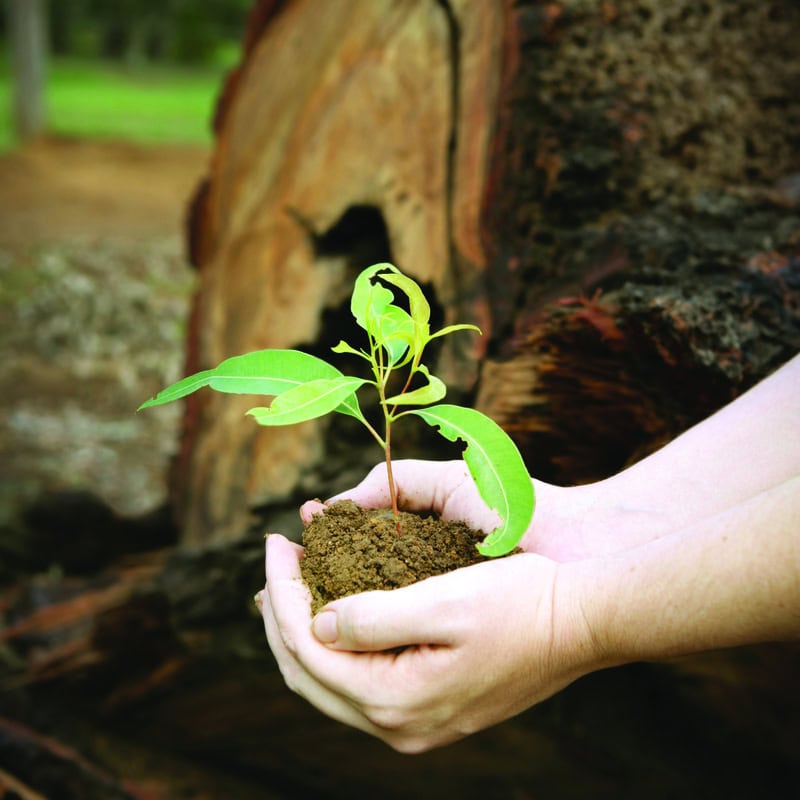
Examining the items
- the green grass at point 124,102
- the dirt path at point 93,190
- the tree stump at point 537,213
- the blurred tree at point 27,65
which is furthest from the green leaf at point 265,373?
the blurred tree at point 27,65

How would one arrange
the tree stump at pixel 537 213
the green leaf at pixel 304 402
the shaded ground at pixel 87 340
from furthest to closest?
the shaded ground at pixel 87 340 < the tree stump at pixel 537 213 < the green leaf at pixel 304 402

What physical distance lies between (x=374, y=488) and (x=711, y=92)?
3.65 ft

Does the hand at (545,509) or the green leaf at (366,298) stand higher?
the green leaf at (366,298)

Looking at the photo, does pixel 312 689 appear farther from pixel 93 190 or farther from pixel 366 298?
pixel 93 190

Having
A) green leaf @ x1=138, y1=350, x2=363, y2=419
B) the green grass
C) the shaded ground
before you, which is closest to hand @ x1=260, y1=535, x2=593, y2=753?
green leaf @ x1=138, y1=350, x2=363, y2=419

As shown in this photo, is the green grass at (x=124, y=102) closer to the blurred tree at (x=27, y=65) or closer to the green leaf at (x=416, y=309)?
the blurred tree at (x=27, y=65)

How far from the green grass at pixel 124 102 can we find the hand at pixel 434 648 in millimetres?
8198

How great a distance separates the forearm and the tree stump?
0.37 m

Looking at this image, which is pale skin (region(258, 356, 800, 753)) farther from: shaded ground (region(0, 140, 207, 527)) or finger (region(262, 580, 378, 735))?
shaded ground (region(0, 140, 207, 527))

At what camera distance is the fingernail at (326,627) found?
863mm

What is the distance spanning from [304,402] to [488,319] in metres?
0.63

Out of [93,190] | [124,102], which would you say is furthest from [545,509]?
[124,102]

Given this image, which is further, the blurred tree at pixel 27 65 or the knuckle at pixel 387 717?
the blurred tree at pixel 27 65

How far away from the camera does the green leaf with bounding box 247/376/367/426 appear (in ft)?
2.63
